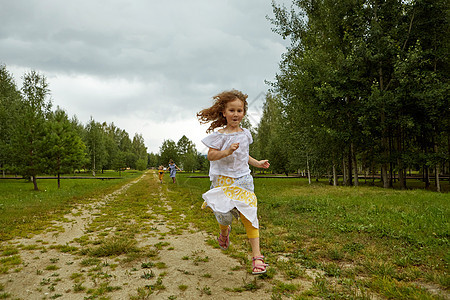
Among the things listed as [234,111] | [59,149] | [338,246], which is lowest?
[338,246]

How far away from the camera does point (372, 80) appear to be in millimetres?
17062

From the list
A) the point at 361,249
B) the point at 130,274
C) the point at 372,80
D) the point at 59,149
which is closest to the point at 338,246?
the point at 361,249

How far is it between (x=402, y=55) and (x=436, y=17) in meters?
2.77

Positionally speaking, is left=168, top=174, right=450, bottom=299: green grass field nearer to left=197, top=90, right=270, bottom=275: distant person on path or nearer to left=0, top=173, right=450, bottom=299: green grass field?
left=0, top=173, right=450, bottom=299: green grass field

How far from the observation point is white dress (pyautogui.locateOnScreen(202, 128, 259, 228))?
3.29m

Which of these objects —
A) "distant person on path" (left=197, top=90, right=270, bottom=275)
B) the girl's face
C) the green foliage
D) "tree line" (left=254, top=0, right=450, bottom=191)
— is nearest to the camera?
"distant person on path" (left=197, top=90, right=270, bottom=275)

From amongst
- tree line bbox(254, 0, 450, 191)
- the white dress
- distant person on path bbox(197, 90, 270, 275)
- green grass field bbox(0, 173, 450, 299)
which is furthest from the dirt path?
tree line bbox(254, 0, 450, 191)

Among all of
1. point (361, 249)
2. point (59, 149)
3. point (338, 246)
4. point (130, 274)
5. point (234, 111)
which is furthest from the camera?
point (59, 149)

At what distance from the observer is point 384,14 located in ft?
52.3

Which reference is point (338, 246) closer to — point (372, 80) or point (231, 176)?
point (231, 176)

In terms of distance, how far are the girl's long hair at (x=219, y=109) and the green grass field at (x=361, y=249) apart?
2.20m

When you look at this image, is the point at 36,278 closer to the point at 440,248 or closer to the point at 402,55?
the point at 440,248

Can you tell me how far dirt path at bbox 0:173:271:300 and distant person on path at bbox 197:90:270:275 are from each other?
0.42m

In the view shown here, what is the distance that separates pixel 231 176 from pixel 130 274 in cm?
183
